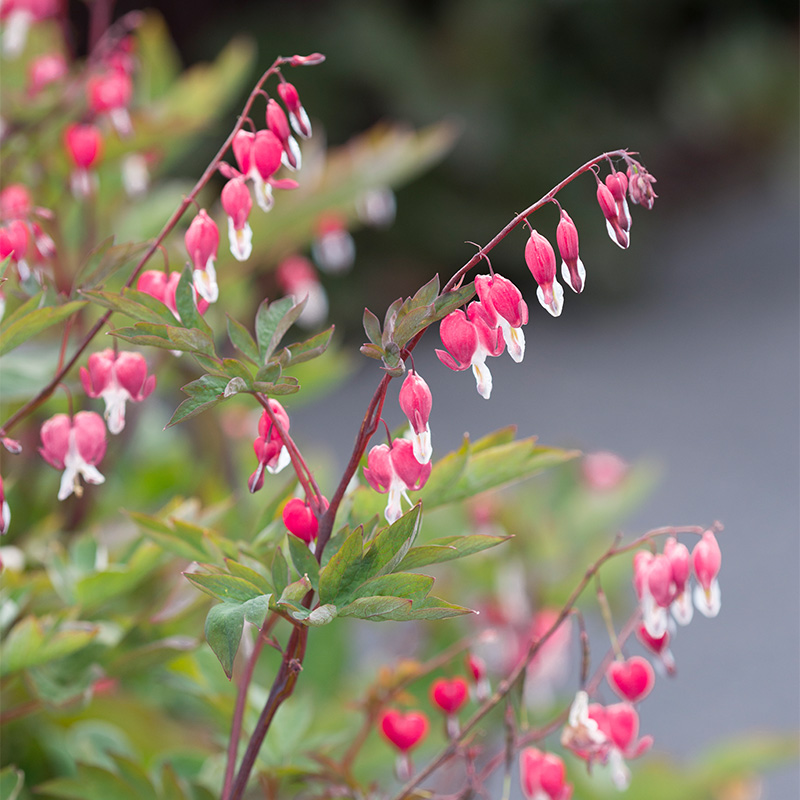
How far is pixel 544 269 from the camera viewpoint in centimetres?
44

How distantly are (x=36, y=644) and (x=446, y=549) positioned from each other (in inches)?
10.8

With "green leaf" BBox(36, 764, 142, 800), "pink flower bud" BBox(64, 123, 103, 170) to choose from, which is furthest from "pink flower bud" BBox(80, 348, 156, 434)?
"pink flower bud" BBox(64, 123, 103, 170)

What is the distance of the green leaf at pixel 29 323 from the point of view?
0.48 metres

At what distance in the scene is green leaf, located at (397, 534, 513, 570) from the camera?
45 centimetres

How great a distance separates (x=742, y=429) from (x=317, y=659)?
8.96 feet

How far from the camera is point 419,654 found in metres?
1.03

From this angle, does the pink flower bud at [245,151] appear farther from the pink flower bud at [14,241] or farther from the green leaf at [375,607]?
the green leaf at [375,607]

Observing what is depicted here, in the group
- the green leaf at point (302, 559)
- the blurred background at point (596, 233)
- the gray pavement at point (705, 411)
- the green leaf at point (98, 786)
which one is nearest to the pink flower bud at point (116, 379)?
the green leaf at point (302, 559)

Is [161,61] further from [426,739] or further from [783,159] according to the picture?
[783,159]

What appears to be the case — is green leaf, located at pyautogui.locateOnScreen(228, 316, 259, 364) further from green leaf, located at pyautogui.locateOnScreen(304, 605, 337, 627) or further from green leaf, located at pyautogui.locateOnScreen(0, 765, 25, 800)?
green leaf, located at pyautogui.locateOnScreen(0, 765, 25, 800)

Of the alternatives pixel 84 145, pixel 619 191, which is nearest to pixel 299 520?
pixel 619 191

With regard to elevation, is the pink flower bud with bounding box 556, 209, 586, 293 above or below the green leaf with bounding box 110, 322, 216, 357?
above

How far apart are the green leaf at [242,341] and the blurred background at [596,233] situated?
2.50 meters

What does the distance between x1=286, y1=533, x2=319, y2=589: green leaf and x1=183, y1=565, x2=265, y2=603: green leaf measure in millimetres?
24
